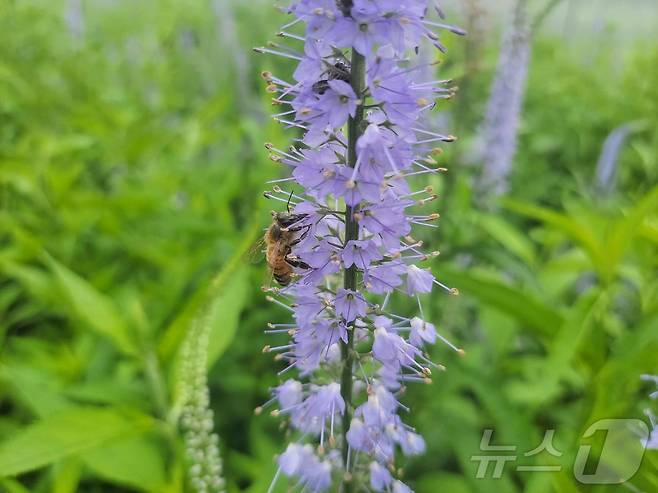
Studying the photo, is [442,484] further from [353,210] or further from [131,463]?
[353,210]

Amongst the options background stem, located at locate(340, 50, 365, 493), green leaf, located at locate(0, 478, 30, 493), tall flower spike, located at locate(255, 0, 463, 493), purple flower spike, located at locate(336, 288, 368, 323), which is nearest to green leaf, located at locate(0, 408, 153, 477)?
green leaf, located at locate(0, 478, 30, 493)

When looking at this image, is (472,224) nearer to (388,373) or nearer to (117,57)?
(388,373)

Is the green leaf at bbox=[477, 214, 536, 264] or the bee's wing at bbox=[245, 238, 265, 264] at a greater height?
the bee's wing at bbox=[245, 238, 265, 264]

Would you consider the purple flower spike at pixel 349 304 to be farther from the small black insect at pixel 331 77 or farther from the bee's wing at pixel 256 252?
the bee's wing at pixel 256 252

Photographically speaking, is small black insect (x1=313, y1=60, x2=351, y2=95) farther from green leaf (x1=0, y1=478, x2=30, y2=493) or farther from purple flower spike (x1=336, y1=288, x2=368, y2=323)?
green leaf (x1=0, y1=478, x2=30, y2=493)

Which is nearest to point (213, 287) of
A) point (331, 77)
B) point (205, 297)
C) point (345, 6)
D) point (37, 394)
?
point (205, 297)

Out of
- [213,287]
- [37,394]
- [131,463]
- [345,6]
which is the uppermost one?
[345,6]

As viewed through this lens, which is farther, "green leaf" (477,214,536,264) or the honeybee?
"green leaf" (477,214,536,264)
